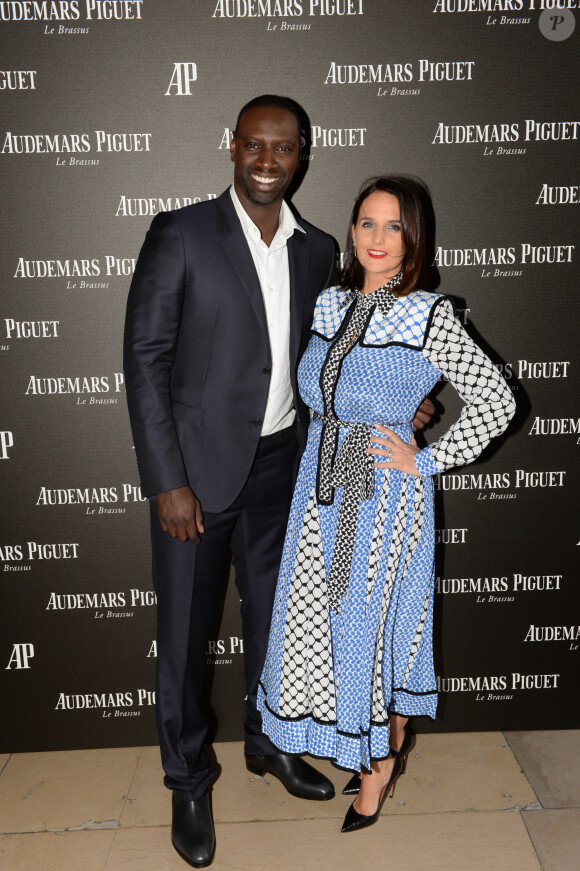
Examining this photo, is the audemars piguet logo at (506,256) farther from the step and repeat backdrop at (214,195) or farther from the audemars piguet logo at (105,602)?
the audemars piguet logo at (105,602)

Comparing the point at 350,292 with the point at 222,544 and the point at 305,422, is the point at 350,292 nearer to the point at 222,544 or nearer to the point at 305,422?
the point at 305,422

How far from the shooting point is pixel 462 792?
271 cm

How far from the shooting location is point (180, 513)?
224 centimetres

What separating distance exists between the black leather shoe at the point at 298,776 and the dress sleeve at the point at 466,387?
1.21 meters

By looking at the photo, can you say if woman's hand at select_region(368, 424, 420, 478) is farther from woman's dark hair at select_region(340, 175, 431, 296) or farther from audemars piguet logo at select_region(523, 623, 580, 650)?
audemars piguet logo at select_region(523, 623, 580, 650)

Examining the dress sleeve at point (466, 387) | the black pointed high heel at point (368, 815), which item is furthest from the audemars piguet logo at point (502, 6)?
the black pointed high heel at point (368, 815)

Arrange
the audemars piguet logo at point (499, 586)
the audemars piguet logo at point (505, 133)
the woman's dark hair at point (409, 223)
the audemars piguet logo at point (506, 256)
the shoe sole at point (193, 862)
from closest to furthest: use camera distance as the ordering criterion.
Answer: the woman's dark hair at point (409, 223), the shoe sole at point (193, 862), the audemars piguet logo at point (505, 133), the audemars piguet logo at point (506, 256), the audemars piguet logo at point (499, 586)

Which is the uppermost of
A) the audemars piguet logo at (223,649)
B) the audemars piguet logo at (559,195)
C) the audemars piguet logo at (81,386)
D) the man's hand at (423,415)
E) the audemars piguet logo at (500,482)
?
the audemars piguet logo at (559,195)

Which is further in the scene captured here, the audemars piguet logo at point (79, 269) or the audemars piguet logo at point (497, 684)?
the audemars piguet logo at point (497, 684)

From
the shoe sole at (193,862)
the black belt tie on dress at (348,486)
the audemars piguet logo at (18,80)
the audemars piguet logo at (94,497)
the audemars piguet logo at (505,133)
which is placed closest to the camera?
the black belt tie on dress at (348,486)

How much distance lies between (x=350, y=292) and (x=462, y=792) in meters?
1.76

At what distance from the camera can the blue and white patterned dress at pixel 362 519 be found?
2.16 metres

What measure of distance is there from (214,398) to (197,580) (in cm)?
57

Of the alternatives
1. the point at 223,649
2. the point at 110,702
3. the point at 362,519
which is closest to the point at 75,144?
the point at 362,519
